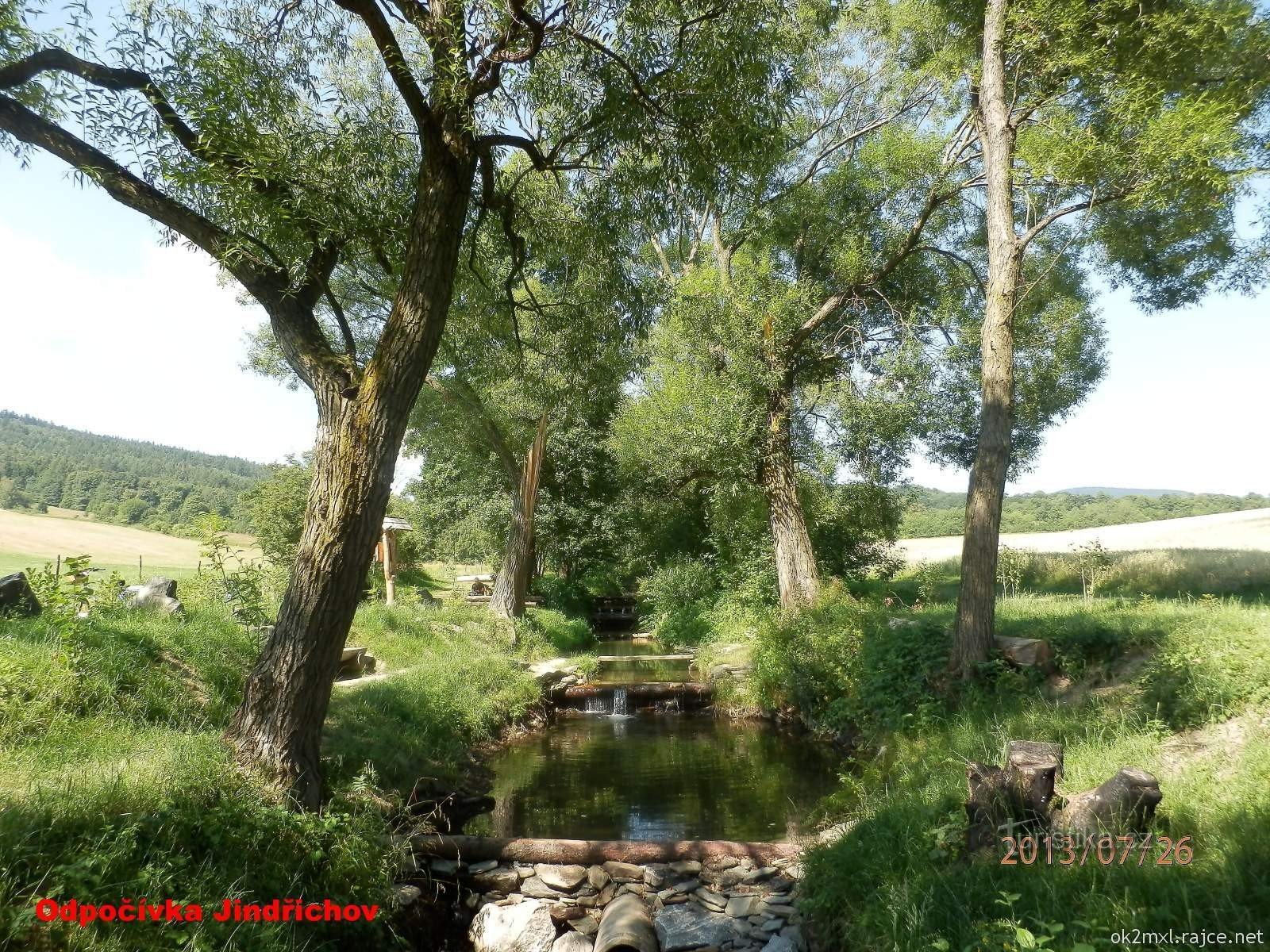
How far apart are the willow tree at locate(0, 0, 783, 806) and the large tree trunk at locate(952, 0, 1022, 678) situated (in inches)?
129

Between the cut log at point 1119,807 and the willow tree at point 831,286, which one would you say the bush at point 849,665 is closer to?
the willow tree at point 831,286

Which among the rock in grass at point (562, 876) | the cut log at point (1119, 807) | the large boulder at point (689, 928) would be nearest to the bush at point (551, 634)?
the rock in grass at point (562, 876)

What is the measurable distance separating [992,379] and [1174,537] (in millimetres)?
16982

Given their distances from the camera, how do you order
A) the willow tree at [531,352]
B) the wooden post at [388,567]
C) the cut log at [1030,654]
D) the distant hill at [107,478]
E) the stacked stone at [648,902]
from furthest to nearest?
the distant hill at [107,478] → the wooden post at [388,567] → the willow tree at [531,352] → the cut log at [1030,654] → the stacked stone at [648,902]

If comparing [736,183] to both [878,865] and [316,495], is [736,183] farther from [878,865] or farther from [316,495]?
[878,865]

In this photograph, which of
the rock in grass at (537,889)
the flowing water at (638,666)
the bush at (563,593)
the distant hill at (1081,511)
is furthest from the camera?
the distant hill at (1081,511)

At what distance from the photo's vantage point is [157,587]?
8.11 m

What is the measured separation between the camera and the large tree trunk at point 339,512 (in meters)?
4.66

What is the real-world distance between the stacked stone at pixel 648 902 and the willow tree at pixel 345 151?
5.56ft

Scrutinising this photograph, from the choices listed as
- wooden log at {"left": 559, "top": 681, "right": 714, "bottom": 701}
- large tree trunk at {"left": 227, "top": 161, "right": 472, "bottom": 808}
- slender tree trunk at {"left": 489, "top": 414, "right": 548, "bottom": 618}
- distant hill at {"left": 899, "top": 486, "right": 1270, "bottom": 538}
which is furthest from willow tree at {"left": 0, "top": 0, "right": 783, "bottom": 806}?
distant hill at {"left": 899, "top": 486, "right": 1270, "bottom": 538}

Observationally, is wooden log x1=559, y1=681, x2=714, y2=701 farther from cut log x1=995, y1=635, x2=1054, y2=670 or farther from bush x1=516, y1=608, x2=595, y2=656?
cut log x1=995, y1=635, x2=1054, y2=670

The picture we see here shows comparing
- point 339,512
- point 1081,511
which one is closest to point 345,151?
point 339,512

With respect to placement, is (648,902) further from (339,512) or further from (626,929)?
(339,512)

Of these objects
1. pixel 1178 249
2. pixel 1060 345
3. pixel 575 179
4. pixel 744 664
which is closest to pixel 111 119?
pixel 575 179
